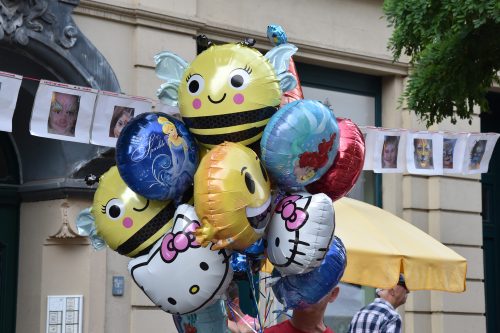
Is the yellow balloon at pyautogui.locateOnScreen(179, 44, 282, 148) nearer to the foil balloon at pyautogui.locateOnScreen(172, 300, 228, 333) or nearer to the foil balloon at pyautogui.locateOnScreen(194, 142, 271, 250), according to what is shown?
the foil balloon at pyautogui.locateOnScreen(194, 142, 271, 250)

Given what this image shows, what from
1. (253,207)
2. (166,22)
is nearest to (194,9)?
(166,22)

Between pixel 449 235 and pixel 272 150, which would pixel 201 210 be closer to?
pixel 272 150

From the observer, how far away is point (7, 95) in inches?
299

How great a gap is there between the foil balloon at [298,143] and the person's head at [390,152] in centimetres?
537

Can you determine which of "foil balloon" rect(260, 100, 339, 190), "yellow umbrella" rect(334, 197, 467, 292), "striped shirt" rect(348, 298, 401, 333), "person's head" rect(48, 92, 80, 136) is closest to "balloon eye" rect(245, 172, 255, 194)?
"foil balloon" rect(260, 100, 339, 190)

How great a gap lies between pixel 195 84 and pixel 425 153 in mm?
6092

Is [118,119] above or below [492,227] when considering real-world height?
above

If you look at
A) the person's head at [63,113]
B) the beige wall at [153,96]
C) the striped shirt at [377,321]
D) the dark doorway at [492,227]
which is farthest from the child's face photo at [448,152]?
the person's head at [63,113]

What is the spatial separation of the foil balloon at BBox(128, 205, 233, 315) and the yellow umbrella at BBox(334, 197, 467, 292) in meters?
3.50

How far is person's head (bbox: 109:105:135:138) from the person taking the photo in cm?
827

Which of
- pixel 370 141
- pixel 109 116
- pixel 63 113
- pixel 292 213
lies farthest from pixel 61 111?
pixel 292 213

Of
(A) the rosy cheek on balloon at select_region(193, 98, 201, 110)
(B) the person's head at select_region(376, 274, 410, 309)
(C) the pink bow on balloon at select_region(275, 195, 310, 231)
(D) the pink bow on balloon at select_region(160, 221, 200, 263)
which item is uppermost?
A: (A) the rosy cheek on balloon at select_region(193, 98, 201, 110)

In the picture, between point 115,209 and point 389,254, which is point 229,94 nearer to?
point 115,209

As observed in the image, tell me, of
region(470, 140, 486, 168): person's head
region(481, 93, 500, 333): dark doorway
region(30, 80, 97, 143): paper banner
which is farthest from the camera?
region(481, 93, 500, 333): dark doorway
